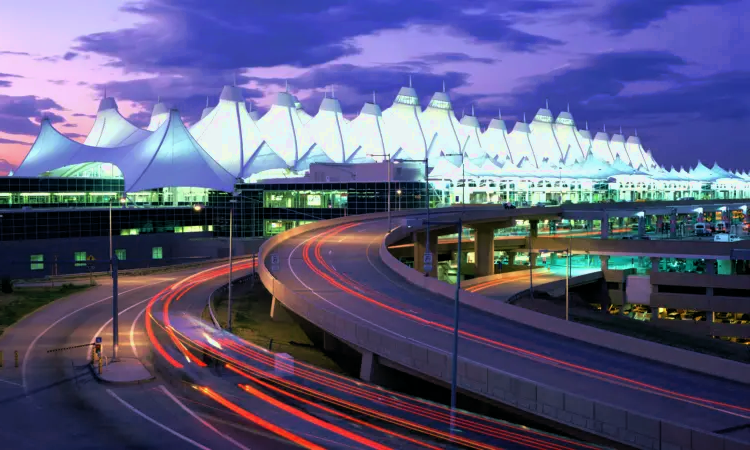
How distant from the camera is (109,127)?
119562 mm

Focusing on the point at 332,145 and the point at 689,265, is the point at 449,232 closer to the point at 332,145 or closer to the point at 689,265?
the point at 689,265

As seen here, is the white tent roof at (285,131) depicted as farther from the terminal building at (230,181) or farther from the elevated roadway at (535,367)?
the elevated roadway at (535,367)

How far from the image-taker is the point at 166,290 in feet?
162

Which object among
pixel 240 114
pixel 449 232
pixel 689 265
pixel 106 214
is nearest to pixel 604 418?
pixel 449 232

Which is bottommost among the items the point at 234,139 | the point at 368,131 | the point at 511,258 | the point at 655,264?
the point at 511,258

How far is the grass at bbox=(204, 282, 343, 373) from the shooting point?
115ft

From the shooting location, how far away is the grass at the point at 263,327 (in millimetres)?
35031

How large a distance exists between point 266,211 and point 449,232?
34.0 metres

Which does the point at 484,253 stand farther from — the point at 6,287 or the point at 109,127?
the point at 109,127

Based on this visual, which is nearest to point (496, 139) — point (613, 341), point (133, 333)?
point (133, 333)

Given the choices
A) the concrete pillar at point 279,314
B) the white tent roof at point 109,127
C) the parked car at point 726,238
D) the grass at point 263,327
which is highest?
the white tent roof at point 109,127

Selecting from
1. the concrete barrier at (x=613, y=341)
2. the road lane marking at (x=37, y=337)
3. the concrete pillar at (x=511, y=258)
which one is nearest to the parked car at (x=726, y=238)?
the concrete pillar at (x=511, y=258)

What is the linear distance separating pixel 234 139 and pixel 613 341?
9118cm

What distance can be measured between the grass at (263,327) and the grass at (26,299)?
9.00 m
